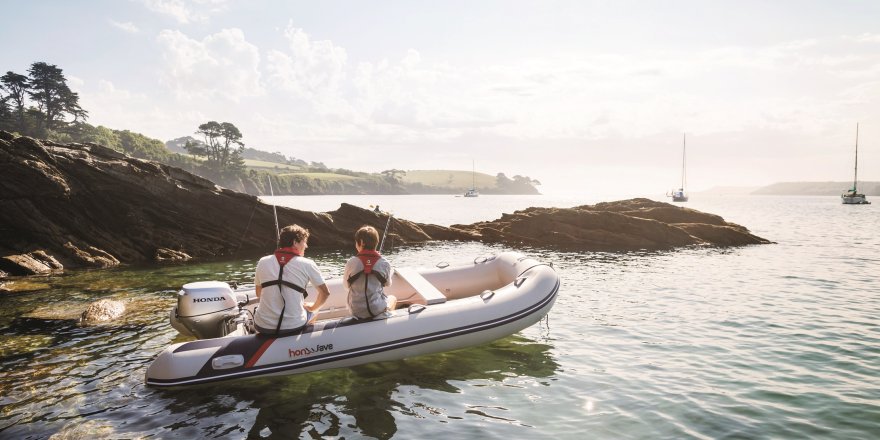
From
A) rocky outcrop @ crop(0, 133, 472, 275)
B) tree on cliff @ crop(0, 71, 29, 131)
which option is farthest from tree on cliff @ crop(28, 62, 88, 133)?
rocky outcrop @ crop(0, 133, 472, 275)

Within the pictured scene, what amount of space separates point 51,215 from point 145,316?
12.0 meters

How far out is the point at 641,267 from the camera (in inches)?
765

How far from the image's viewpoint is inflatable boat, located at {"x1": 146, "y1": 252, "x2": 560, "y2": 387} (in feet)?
22.4

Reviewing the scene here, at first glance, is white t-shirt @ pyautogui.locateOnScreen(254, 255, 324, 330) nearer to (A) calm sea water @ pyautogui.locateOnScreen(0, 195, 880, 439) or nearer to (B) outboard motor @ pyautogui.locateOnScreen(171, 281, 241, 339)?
(A) calm sea water @ pyautogui.locateOnScreen(0, 195, 880, 439)

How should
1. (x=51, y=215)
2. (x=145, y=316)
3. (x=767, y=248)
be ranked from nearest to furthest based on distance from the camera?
(x=145, y=316)
(x=51, y=215)
(x=767, y=248)

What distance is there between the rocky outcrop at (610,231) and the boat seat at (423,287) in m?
17.7

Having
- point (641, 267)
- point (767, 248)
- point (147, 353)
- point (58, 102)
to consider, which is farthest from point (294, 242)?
point (58, 102)

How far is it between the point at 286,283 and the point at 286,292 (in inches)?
8.4

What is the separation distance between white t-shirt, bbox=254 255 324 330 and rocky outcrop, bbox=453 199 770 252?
68.7 ft

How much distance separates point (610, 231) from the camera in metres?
28.2

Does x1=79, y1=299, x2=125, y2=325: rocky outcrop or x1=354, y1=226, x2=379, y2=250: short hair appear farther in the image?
x1=79, y1=299, x2=125, y2=325: rocky outcrop

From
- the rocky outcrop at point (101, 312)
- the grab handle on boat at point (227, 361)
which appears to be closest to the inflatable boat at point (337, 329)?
the grab handle on boat at point (227, 361)

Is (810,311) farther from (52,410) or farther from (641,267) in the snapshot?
(52,410)

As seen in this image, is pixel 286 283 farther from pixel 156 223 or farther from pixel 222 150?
pixel 222 150
